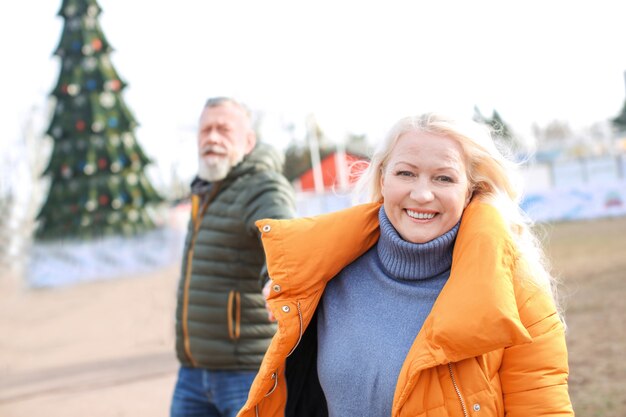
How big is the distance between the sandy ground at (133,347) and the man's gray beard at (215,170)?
5.19ft

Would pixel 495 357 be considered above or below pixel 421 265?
below

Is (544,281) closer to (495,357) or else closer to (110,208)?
(495,357)

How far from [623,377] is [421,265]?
4.47 metres

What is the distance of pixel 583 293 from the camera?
9.74m

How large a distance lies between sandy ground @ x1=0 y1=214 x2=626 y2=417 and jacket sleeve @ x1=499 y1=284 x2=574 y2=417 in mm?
1375

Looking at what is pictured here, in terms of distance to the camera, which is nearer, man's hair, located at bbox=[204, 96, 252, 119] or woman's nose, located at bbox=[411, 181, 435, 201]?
woman's nose, located at bbox=[411, 181, 435, 201]

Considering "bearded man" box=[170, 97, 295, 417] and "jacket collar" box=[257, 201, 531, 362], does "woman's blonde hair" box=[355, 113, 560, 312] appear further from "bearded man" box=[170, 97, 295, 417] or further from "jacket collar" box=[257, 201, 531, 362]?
"bearded man" box=[170, 97, 295, 417]

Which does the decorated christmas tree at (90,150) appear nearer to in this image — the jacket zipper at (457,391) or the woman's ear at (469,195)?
the woman's ear at (469,195)

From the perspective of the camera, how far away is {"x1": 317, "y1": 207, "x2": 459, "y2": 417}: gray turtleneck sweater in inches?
80.0

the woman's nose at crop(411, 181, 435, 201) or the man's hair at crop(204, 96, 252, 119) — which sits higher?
the man's hair at crop(204, 96, 252, 119)

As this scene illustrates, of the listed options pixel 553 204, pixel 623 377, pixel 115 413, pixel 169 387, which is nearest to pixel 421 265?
pixel 623 377

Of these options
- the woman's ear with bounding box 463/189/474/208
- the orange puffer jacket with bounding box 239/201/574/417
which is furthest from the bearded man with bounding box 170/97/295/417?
the orange puffer jacket with bounding box 239/201/574/417

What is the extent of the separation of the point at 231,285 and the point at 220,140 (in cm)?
74

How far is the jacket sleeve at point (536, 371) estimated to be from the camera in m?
1.79
